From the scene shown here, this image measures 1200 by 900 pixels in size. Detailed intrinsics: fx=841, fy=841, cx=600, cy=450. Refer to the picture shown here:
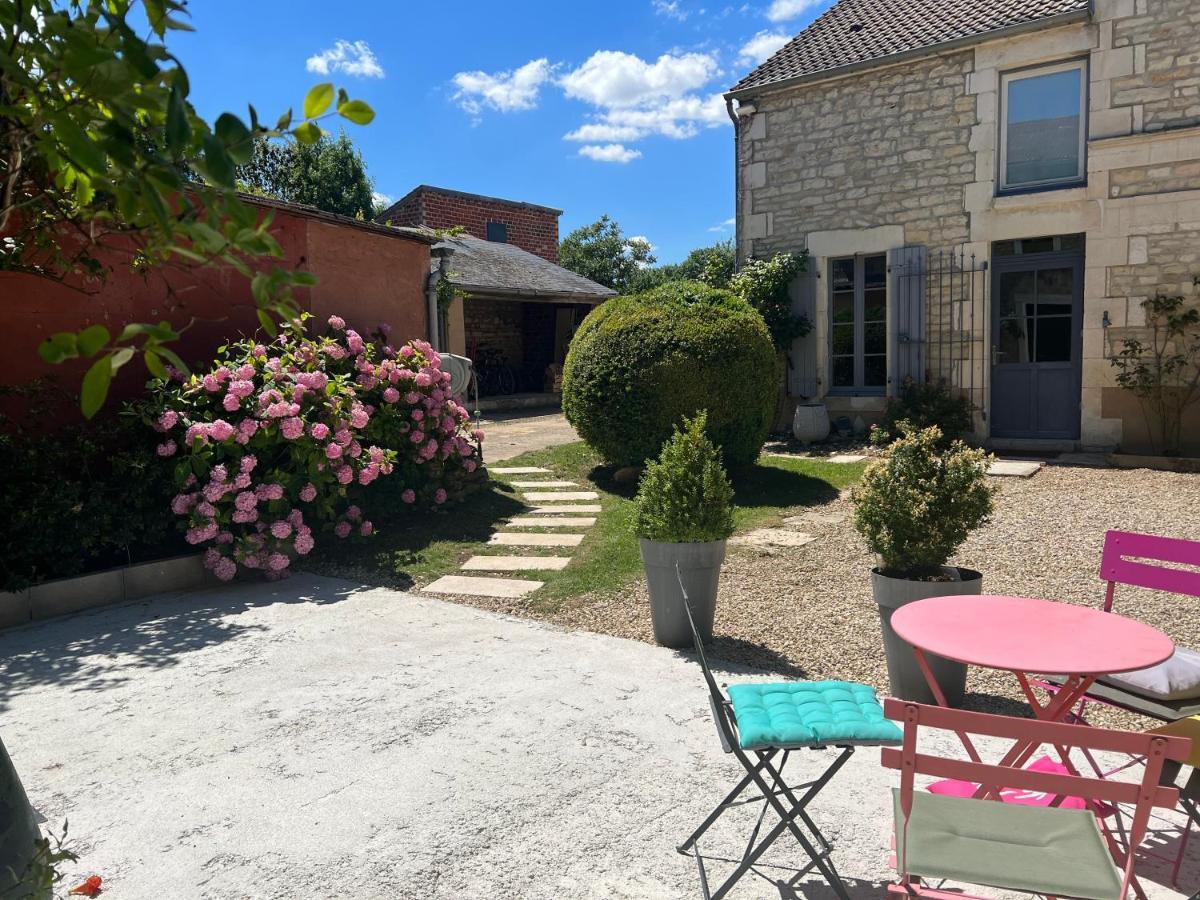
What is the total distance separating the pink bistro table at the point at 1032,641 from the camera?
2.25m

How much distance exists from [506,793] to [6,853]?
4.97ft

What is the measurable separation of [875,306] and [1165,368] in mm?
3415

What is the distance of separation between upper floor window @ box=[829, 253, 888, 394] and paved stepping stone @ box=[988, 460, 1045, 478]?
7.08 feet

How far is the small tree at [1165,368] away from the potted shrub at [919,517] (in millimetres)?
6951

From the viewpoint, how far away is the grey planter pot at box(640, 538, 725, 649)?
4.28 m

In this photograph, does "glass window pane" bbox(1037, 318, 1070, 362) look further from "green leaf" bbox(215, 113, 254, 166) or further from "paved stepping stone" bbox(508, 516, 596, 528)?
"green leaf" bbox(215, 113, 254, 166)

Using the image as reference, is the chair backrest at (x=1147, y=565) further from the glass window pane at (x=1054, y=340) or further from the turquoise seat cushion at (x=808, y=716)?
the glass window pane at (x=1054, y=340)

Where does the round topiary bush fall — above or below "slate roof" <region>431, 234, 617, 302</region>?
below

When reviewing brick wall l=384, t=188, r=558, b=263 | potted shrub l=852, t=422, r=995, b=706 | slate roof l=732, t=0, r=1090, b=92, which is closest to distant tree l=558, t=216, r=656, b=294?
brick wall l=384, t=188, r=558, b=263

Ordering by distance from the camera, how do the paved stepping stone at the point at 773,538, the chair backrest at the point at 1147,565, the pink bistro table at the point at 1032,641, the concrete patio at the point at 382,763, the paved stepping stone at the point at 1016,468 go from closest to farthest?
the pink bistro table at the point at 1032,641 → the concrete patio at the point at 382,763 → the chair backrest at the point at 1147,565 → the paved stepping stone at the point at 773,538 → the paved stepping stone at the point at 1016,468

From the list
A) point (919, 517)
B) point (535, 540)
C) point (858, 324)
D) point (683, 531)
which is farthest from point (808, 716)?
point (858, 324)

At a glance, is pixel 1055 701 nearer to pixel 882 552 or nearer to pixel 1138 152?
pixel 882 552

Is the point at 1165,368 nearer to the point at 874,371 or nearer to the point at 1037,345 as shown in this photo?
the point at 1037,345

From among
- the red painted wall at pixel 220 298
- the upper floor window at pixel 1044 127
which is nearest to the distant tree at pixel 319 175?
the red painted wall at pixel 220 298
